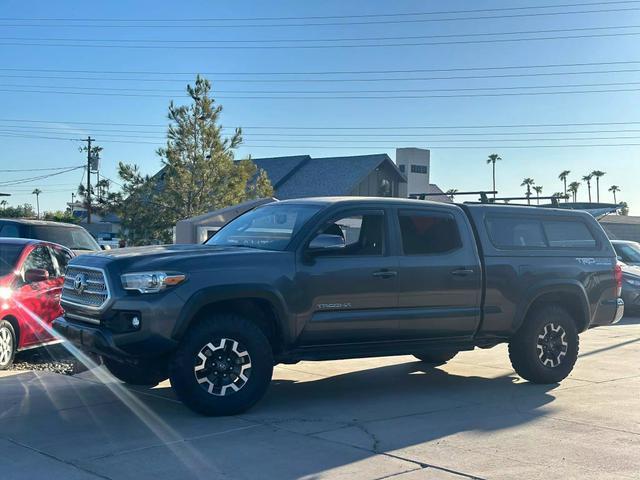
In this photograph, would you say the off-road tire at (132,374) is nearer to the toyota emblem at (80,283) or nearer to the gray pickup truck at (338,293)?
the gray pickup truck at (338,293)

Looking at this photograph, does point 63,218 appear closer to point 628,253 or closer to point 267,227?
point 628,253

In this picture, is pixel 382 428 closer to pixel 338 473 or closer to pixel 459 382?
pixel 338 473

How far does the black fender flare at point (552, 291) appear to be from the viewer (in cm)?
862

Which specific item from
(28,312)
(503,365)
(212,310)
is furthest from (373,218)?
(28,312)

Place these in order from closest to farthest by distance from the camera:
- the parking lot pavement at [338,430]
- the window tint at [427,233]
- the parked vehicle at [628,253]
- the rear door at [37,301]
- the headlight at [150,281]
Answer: the parking lot pavement at [338,430] → the headlight at [150,281] → the window tint at [427,233] → the rear door at [37,301] → the parked vehicle at [628,253]

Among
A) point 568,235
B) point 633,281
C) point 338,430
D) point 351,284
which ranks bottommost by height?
point 338,430

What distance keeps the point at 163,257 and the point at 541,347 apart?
4.59m

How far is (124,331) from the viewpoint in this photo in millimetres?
6395

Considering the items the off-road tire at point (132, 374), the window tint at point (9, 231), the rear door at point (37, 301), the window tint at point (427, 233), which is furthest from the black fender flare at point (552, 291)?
the window tint at point (9, 231)

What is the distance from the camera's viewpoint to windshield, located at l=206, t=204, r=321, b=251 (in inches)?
293

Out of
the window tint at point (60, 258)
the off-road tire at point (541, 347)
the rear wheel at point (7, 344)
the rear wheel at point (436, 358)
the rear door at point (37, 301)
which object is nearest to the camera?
the off-road tire at point (541, 347)

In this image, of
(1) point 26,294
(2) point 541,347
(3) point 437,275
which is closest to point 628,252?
(2) point 541,347

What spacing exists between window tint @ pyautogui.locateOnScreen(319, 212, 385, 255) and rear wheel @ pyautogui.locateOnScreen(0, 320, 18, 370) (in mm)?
4292

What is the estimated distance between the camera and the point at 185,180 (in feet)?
95.0
